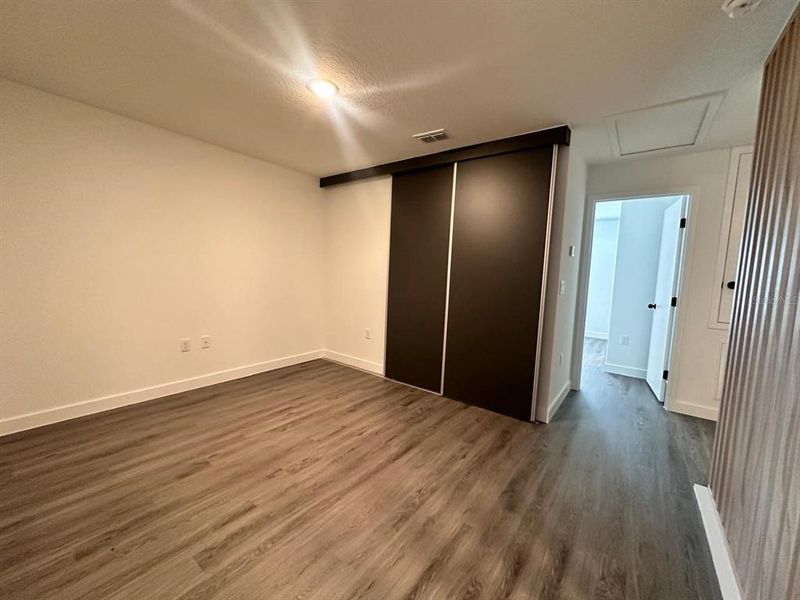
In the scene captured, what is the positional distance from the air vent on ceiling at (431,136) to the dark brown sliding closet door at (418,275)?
395 mm

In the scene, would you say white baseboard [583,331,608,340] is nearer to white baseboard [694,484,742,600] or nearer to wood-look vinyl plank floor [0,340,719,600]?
wood-look vinyl plank floor [0,340,719,600]

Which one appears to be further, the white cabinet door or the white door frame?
the white door frame

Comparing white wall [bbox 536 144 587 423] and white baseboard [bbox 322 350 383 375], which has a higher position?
white wall [bbox 536 144 587 423]

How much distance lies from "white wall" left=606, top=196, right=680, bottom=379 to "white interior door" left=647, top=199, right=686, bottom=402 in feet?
0.74

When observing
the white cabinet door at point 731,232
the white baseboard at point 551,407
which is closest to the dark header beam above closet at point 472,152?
the white cabinet door at point 731,232

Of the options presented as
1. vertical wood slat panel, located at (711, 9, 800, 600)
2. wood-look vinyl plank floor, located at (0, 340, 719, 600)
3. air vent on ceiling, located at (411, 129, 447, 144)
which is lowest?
wood-look vinyl plank floor, located at (0, 340, 719, 600)

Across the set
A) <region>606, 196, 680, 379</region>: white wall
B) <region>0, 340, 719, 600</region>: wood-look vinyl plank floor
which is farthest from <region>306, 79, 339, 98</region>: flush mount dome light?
<region>606, 196, 680, 379</region>: white wall

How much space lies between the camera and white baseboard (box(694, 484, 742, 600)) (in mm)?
1299

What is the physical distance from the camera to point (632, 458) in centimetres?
229

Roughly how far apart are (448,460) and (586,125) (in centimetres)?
271

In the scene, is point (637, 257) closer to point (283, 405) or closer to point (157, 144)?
point (283, 405)

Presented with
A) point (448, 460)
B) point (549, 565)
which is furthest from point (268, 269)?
point (549, 565)

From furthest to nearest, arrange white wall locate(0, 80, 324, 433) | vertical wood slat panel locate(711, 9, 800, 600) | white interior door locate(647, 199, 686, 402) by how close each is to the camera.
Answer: white interior door locate(647, 199, 686, 402) < white wall locate(0, 80, 324, 433) < vertical wood slat panel locate(711, 9, 800, 600)

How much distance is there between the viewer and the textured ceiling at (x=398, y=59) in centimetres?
145
